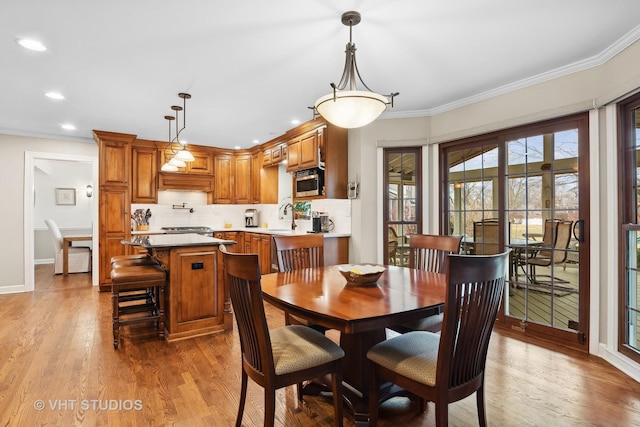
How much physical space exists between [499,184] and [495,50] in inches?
55.2

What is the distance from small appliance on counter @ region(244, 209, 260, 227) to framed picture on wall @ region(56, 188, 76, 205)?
15.5 feet

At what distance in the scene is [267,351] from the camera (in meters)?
1.54

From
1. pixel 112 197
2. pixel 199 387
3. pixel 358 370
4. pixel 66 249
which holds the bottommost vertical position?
pixel 199 387

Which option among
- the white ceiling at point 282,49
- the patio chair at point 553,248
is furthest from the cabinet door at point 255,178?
the patio chair at point 553,248

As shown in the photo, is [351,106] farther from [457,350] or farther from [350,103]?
[457,350]

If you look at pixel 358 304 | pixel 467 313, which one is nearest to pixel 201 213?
pixel 358 304

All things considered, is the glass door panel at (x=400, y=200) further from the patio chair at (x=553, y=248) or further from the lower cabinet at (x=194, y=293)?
the lower cabinet at (x=194, y=293)

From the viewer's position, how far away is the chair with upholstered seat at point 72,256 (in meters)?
6.47

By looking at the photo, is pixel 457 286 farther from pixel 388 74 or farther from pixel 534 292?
pixel 534 292

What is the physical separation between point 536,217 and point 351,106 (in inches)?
93.6

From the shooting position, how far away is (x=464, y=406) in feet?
6.75

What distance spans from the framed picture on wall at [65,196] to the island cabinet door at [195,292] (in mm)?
6849

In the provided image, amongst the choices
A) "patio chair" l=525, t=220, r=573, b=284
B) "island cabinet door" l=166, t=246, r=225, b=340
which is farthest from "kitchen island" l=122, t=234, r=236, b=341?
"patio chair" l=525, t=220, r=573, b=284

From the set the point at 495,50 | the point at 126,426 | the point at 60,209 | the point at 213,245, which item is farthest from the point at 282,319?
the point at 60,209
